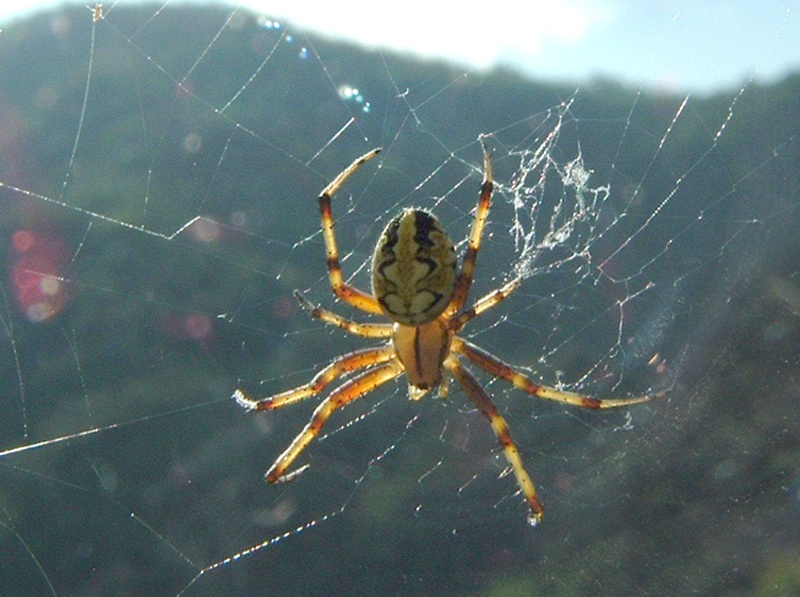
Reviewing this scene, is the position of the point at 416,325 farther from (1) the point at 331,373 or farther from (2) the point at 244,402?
(2) the point at 244,402

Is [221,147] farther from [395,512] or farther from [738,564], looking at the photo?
[738,564]

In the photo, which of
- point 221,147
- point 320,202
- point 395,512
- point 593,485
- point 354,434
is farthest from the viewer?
point 221,147

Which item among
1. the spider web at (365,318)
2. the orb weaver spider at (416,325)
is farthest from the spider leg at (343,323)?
the spider web at (365,318)

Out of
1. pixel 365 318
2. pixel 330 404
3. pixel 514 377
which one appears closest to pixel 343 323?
pixel 330 404

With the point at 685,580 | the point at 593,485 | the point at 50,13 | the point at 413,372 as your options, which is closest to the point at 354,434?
the point at 593,485

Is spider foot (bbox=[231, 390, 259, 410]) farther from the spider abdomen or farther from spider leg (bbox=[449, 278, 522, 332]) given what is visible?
spider leg (bbox=[449, 278, 522, 332])

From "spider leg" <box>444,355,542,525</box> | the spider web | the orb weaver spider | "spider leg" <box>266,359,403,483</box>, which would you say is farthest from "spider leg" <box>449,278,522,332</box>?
the spider web
